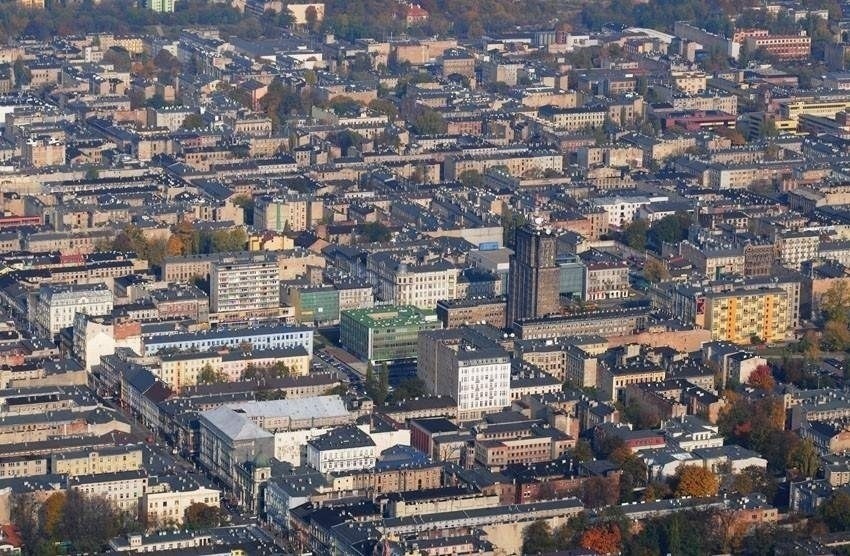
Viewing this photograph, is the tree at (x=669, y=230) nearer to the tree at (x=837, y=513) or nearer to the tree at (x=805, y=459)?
the tree at (x=805, y=459)

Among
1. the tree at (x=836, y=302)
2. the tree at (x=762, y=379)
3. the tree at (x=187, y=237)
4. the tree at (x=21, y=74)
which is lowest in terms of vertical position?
the tree at (x=762, y=379)

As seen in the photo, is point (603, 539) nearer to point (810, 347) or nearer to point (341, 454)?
point (341, 454)

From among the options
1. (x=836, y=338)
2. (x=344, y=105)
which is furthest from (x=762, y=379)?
(x=344, y=105)

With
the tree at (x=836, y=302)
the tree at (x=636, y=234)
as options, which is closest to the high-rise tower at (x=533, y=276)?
the tree at (x=836, y=302)

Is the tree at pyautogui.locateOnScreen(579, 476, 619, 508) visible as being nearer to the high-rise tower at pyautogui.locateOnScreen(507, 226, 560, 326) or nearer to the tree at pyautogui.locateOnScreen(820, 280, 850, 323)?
the high-rise tower at pyautogui.locateOnScreen(507, 226, 560, 326)

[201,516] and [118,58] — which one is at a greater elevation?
[118,58]

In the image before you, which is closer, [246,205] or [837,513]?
[837,513]

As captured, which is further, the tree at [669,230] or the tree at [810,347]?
the tree at [669,230]

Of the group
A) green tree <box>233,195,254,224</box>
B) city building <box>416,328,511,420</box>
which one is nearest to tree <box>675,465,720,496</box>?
city building <box>416,328,511,420</box>
